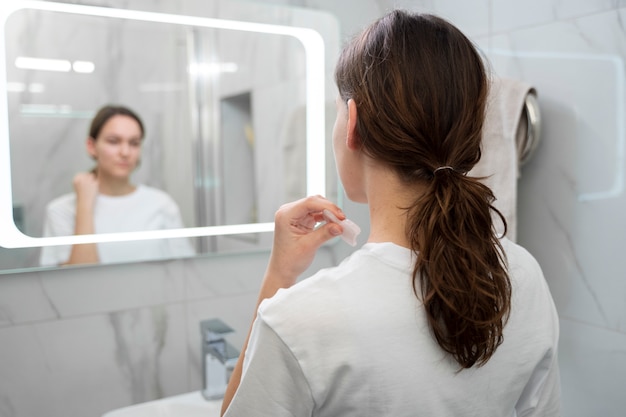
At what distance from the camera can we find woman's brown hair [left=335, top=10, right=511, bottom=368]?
0.57 metres

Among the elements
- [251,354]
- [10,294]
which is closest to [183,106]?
[10,294]

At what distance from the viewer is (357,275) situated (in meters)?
0.56

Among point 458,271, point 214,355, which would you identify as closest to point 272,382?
point 458,271

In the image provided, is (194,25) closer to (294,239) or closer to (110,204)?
(110,204)

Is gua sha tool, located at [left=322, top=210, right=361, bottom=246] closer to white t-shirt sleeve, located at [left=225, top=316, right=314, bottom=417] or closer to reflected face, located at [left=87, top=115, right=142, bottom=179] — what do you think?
white t-shirt sleeve, located at [left=225, top=316, right=314, bottom=417]

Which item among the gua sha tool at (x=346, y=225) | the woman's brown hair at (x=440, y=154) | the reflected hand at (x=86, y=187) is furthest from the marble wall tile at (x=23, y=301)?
the woman's brown hair at (x=440, y=154)

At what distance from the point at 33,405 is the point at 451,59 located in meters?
1.08

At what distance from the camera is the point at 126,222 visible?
3.82 feet

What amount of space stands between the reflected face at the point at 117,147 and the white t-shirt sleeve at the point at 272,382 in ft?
2.38

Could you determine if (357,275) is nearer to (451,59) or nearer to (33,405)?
(451,59)

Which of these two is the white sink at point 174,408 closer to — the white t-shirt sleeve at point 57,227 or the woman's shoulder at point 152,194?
the white t-shirt sleeve at point 57,227

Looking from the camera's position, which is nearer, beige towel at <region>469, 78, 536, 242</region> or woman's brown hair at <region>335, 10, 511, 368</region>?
woman's brown hair at <region>335, 10, 511, 368</region>

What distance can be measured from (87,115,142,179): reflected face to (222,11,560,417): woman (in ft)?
2.15

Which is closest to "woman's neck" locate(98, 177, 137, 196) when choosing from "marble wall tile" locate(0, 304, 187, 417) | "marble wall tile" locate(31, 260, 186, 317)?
"marble wall tile" locate(31, 260, 186, 317)
